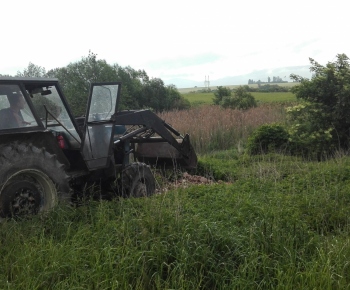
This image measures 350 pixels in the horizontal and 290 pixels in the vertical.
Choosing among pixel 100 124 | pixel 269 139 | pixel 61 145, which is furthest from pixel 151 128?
pixel 269 139

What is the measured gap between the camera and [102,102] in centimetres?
684

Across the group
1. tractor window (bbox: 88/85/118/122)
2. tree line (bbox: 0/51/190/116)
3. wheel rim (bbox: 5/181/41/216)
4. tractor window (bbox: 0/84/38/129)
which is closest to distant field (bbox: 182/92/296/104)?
tree line (bbox: 0/51/190/116)

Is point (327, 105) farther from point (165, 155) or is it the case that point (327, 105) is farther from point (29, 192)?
point (29, 192)

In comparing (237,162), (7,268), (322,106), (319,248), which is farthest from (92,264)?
(322,106)

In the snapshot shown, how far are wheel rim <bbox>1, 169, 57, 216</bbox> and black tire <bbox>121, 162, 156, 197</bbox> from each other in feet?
5.09

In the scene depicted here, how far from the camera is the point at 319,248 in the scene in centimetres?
474

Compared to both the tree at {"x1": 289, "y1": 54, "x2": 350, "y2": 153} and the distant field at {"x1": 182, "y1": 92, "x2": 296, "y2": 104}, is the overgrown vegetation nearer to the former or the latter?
the tree at {"x1": 289, "y1": 54, "x2": 350, "y2": 153}

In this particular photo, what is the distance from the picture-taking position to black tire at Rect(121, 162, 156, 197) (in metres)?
7.21

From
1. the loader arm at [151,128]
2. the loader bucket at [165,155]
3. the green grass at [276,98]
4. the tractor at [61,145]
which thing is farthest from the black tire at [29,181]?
the green grass at [276,98]

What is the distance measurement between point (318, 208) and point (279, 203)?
0.51 m

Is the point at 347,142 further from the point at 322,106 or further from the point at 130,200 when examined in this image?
the point at 130,200

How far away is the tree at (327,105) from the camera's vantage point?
11.4m

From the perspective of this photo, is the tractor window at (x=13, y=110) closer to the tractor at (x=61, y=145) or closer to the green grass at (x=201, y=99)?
the tractor at (x=61, y=145)

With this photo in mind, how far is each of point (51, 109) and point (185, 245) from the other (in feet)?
10.3
